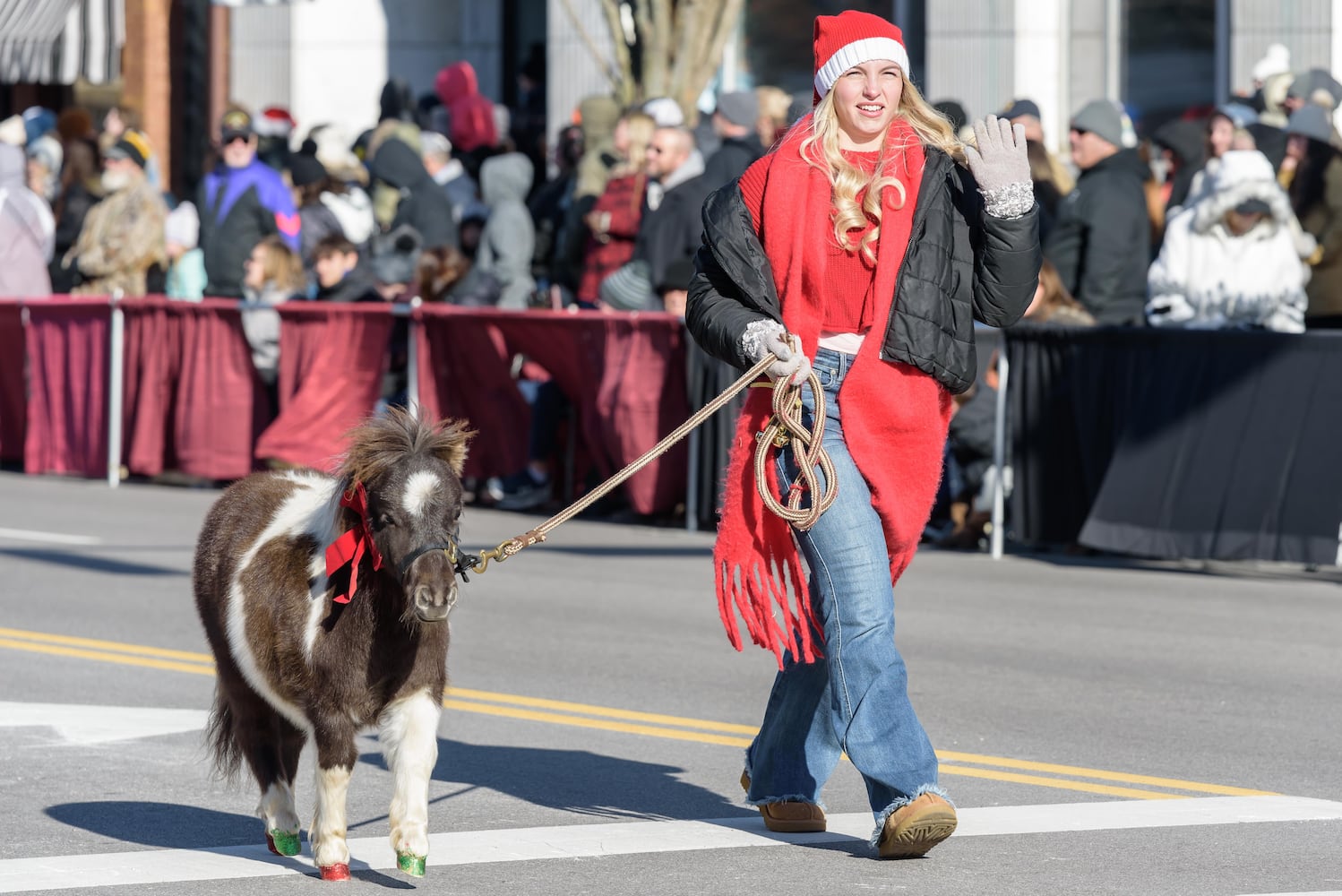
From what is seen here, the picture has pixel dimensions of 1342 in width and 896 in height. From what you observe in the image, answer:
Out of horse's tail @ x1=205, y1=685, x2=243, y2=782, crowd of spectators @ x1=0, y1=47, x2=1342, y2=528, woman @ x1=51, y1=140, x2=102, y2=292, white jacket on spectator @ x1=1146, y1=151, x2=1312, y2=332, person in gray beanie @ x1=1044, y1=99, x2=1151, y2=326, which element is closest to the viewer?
horse's tail @ x1=205, y1=685, x2=243, y2=782

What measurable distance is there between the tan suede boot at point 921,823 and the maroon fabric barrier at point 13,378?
1315 centimetres

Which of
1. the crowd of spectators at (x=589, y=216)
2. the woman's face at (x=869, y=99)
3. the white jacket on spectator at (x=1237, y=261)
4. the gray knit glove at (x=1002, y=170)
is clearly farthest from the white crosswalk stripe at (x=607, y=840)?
the white jacket on spectator at (x=1237, y=261)

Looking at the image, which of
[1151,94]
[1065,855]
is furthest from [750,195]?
[1151,94]

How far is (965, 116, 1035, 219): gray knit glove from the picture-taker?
20.5 ft

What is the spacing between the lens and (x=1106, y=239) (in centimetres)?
1417

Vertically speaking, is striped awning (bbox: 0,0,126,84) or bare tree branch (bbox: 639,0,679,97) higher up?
striped awning (bbox: 0,0,126,84)

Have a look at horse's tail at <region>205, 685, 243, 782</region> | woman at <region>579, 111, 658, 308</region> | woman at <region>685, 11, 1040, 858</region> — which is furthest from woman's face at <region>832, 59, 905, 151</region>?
woman at <region>579, 111, 658, 308</region>

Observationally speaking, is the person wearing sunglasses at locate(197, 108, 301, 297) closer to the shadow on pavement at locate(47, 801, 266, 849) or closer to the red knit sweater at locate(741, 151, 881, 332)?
the shadow on pavement at locate(47, 801, 266, 849)

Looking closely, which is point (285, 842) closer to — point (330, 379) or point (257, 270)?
point (330, 379)

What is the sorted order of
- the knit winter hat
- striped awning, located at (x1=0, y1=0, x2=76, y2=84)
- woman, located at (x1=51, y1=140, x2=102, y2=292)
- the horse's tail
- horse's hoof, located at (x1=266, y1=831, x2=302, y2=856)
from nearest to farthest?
horse's hoof, located at (x1=266, y1=831, x2=302, y2=856), the horse's tail, the knit winter hat, woman, located at (x1=51, y1=140, x2=102, y2=292), striped awning, located at (x1=0, y1=0, x2=76, y2=84)

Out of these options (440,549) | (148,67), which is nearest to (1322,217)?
(440,549)

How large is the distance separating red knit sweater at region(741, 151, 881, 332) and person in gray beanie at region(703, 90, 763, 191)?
859cm

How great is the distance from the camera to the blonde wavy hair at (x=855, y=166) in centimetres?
636

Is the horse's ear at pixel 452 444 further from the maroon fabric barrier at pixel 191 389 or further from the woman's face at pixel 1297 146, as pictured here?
the maroon fabric barrier at pixel 191 389
